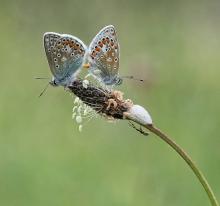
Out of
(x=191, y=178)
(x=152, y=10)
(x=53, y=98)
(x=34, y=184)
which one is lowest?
(x=34, y=184)

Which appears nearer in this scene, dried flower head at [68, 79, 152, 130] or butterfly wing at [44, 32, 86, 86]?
dried flower head at [68, 79, 152, 130]

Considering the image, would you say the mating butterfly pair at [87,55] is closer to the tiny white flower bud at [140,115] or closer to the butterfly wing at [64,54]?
the butterfly wing at [64,54]

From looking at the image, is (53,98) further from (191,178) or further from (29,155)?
(191,178)

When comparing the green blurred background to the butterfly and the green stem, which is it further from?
the green stem

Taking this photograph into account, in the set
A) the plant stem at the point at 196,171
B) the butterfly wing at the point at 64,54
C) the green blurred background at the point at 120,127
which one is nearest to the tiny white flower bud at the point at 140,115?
the plant stem at the point at 196,171

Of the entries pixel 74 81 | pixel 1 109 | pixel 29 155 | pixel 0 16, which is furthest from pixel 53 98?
pixel 74 81

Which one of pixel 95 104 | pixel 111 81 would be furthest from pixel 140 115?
pixel 111 81

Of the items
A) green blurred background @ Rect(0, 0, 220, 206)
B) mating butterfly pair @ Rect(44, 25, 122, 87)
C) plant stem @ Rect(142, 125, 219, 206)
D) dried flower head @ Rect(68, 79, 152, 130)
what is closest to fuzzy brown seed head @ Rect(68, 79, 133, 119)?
dried flower head @ Rect(68, 79, 152, 130)

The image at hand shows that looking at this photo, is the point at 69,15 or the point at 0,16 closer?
the point at 0,16
